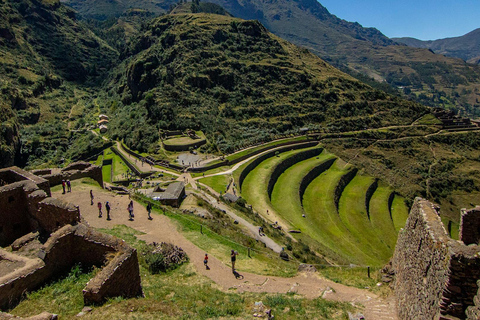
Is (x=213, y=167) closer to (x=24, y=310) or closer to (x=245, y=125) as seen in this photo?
(x=245, y=125)

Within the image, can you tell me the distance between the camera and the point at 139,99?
8944 cm

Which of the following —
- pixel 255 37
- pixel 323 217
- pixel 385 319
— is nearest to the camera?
pixel 385 319

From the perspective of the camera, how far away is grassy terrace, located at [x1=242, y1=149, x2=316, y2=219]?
41562 millimetres

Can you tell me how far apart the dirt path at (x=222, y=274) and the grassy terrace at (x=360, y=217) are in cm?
2422

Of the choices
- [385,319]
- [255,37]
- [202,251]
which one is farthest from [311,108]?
[385,319]

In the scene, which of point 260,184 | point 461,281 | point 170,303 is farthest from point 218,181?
point 461,281

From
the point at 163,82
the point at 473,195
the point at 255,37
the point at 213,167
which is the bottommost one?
the point at 473,195

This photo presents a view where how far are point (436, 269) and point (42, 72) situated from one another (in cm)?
12407

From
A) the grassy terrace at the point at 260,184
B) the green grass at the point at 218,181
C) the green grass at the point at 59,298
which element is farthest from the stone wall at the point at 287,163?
the green grass at the point at 59,298

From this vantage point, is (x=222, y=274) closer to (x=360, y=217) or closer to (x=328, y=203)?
(x=328, y=203)

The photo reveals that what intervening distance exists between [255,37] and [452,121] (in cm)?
6383

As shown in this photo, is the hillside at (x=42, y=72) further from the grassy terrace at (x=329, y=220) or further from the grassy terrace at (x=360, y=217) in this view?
the grassy terrace at (x=360, y=217)

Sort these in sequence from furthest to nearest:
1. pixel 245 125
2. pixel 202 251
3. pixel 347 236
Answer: pixel 245 125, pixel 347 236, pixel 202 251

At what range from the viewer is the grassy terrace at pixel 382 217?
41.4 meters
